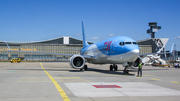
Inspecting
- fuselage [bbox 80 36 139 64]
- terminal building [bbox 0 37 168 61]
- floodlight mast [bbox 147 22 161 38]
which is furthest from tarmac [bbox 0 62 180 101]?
floodlight mast [bbox 147 22 161 38]

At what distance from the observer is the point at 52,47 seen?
93.4 meters

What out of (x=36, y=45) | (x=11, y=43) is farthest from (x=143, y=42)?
(x=11, y=43)

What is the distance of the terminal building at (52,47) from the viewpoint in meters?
89.1

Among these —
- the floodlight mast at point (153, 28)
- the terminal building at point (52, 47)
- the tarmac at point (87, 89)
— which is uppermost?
the floodlight mast at point (153, 28)

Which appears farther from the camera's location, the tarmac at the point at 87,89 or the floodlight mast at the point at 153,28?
the floodlight mast at the point at 153,28

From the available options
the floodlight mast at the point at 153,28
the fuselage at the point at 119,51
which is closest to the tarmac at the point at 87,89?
the fuselage at the point at 119,51

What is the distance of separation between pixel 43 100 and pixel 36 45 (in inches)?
3568

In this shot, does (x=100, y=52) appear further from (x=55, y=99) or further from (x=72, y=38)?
(x=72, y=38)

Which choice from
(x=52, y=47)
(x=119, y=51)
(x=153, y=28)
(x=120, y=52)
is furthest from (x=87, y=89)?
(x=153, y=28)

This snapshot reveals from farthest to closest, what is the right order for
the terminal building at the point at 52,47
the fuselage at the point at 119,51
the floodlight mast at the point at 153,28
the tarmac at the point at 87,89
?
the floodlight mast at the point at 153,28 → the terminal building at the point at 52,47 → the fuselage at the point at 119,51 → the tarmac at the point at 87,89

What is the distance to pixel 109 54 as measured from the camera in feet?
66.2

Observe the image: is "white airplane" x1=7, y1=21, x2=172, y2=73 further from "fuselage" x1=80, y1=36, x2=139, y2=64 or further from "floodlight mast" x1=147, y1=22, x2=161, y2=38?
"floodlight mast" x1=147, y1=22, x2=161, y2=38

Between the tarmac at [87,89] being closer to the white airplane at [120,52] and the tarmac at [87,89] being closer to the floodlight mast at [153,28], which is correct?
the white airplane at [120,52]

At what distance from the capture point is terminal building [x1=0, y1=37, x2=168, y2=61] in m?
89.1
